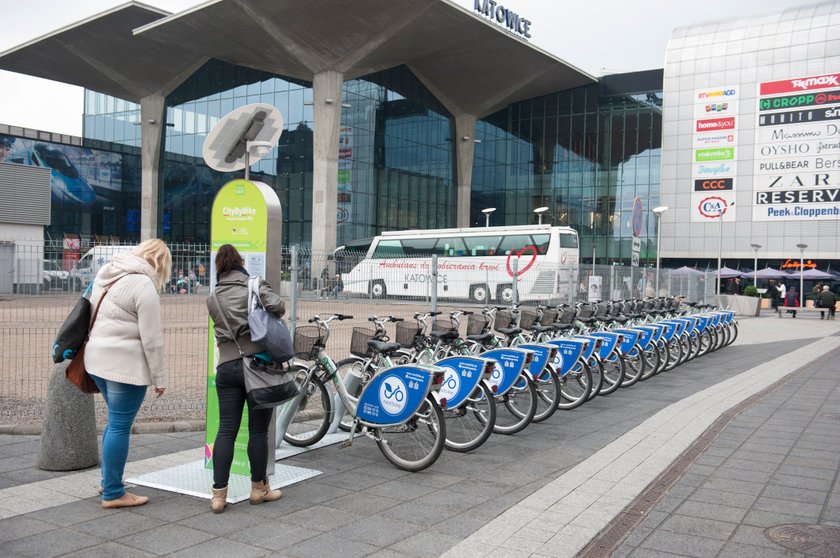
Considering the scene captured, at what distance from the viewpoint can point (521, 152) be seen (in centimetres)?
5434

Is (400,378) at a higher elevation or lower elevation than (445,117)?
lower

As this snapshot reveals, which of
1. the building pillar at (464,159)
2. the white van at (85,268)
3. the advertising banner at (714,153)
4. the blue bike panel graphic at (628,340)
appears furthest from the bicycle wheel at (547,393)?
the building pillar at (464,159)

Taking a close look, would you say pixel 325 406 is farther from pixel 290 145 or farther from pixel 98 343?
pixel 290 145

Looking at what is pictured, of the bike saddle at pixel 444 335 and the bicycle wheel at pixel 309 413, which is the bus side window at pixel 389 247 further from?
the bicycle wheel at pixel 309 413

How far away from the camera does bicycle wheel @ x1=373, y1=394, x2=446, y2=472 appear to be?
5781 mm

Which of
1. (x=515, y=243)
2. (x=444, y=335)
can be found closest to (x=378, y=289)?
(x=444, y=335)

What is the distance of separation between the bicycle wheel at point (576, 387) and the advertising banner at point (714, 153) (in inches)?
1546

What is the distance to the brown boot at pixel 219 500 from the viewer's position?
15.8 ft

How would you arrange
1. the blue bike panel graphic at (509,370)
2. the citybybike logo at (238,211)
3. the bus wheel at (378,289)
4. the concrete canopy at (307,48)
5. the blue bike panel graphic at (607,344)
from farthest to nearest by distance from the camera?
the concrete canopy at (307,48) → the bus wheel at (378,289) → the blue bike panel graphic at (607,344) → the blue bike panel graphic at (509,370) → the citybybike logo at (238,211)

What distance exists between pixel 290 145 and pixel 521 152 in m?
17.6

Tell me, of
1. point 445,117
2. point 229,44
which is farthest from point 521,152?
point 229,44

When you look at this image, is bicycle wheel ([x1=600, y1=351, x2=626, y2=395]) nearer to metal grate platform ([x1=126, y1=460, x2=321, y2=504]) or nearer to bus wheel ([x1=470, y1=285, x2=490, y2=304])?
metal grate platform ([x1=126, y1=460, x2=321, y2=504])

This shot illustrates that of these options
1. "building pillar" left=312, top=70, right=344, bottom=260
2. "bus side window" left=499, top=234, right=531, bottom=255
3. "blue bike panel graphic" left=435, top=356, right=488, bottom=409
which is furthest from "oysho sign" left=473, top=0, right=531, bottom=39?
"blue bike panel graphic" left=435, top=356, right=488, bottom=409

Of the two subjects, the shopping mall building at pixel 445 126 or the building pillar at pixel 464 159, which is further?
the building pillar at pixel 464 159
